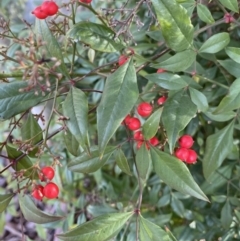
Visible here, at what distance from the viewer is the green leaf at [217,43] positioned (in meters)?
0.74

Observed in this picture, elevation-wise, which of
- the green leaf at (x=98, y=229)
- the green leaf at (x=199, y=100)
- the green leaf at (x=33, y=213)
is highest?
the green leaf at (x=199, y=100)

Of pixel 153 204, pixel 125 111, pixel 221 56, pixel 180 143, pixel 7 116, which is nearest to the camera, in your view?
pixel 125 111

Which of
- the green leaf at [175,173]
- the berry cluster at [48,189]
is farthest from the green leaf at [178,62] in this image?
the berry cluster at [48,189]

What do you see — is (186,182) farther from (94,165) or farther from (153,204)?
(153,204)

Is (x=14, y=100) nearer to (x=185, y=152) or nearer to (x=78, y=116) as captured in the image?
(x=78, y=116)

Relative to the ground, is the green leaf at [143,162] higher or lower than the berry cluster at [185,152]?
higher

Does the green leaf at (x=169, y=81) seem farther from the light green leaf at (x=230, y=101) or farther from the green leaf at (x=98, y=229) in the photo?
the green leaf at (x=98, y=229)

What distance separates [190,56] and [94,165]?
0.83 feet

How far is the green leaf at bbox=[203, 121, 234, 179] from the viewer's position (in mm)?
849

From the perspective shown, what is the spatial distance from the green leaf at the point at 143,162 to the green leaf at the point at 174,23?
18 centimetres

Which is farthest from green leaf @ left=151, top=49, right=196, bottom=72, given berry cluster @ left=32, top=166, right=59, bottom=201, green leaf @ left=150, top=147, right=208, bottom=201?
berry cluster @ left=32, top=166, right=59, bottom=201

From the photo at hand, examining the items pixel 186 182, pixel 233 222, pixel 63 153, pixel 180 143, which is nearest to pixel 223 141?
pixel 180 143

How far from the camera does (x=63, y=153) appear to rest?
51.4 inches

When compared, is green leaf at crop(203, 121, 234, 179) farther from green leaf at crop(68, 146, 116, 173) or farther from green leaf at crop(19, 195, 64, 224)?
green leaf at crop(19, 195, 64, 224)
